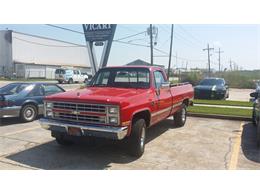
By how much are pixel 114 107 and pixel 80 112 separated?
0.77m

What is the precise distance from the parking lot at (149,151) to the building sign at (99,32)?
1057 cm

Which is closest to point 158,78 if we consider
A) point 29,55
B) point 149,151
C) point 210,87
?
point 149,151

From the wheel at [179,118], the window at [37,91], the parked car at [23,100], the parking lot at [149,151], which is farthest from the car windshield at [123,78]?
the window at [37,91]

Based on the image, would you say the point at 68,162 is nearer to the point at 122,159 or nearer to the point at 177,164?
the point at 122,159

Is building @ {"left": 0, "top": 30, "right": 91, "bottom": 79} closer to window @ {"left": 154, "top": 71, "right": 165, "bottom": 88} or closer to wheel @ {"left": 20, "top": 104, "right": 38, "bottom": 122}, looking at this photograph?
wheel @ {"left": 20, "top": 104, "right": 38, "bottom": 122}

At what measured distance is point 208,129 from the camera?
866cm

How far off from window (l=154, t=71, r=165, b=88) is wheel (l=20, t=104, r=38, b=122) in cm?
483

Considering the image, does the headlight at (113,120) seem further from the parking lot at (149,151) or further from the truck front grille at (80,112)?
the parking lot at (149,151)

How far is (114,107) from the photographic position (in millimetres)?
5164

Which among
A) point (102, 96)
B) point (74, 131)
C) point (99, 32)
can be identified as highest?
point (99, 32)

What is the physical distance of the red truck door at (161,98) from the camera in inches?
265

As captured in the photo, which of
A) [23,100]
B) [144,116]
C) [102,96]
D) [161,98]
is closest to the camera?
[102,96]

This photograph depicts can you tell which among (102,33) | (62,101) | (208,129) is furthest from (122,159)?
(102,33)

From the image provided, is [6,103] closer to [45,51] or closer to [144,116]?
[144,116]
